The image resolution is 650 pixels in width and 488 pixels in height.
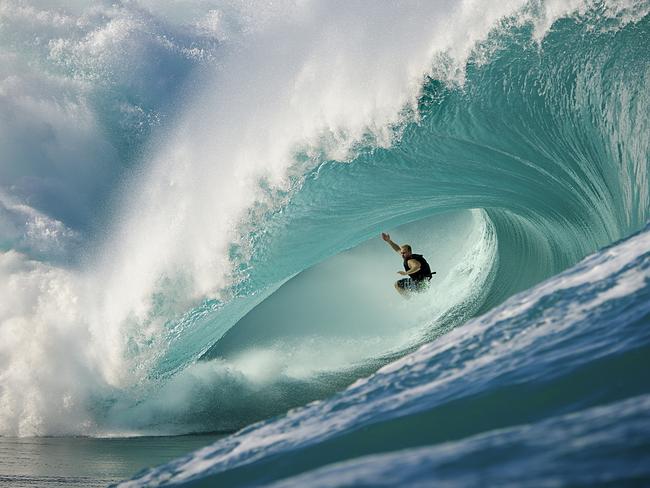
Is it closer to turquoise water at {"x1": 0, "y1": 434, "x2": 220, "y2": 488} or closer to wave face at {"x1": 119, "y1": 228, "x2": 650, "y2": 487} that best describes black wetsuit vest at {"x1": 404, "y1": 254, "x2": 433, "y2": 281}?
turquoise water at {"x1": 0, "y1": 434, "x2": 220, "y2": 488}

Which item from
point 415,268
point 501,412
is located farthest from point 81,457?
point 501,412

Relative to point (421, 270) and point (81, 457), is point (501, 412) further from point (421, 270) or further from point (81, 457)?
point (421, 270)

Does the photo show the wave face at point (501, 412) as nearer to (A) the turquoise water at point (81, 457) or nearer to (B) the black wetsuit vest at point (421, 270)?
(A) the turquoise water at point (81, 457)

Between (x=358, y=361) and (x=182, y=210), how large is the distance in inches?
159

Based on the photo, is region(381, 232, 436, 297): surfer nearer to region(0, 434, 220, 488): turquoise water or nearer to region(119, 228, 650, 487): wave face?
region(0, 434, 220, 488): turquoise water

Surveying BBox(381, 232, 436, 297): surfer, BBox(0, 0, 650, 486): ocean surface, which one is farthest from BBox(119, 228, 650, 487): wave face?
BBox(381, 232, 436, 297): surfer

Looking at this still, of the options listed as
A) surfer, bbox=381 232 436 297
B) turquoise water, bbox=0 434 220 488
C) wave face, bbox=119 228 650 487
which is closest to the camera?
wave face, bbox=119 228 650 487

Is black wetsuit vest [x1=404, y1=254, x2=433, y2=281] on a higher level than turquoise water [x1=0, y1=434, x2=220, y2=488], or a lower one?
higher

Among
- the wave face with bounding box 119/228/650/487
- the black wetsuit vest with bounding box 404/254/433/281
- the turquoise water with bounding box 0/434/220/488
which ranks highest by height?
the black wetsuit vest with bounding box 404/254/433/281

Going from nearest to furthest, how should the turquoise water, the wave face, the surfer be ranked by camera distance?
the wave face < the turquoise water < the surfer

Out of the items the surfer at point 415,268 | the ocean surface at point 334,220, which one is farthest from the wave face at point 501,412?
the surfer at point 415,268

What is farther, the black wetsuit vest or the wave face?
the black wetsuit vest

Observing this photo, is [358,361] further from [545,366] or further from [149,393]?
[545,366]

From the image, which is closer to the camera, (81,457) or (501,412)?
(501,412)
